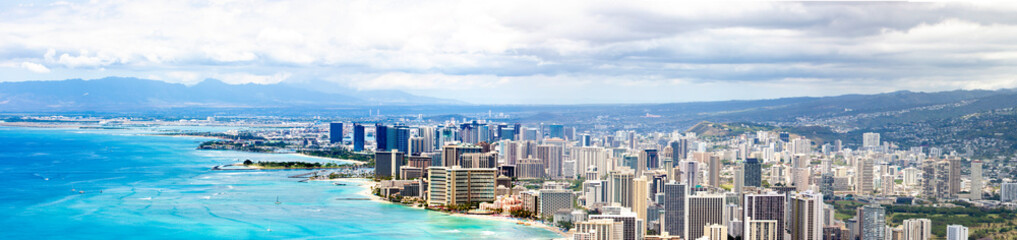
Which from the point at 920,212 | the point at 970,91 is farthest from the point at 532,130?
the point at 920,212

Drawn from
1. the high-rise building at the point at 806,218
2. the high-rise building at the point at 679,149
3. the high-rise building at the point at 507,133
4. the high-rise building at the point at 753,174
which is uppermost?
the high-rise building at the point at 507,133

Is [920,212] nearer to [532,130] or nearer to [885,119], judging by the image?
[885,119]

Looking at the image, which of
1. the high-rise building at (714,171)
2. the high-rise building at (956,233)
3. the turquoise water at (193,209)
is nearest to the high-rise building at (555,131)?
the high-rise building at (714,171)

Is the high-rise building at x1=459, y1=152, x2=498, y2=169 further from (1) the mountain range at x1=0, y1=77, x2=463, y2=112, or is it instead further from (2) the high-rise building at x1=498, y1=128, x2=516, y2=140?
(1) the mountain range at x1=0, y1=77, x2=463, y2=112

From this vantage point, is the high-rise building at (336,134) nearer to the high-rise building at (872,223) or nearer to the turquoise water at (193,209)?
the turquoise water at (193,209)

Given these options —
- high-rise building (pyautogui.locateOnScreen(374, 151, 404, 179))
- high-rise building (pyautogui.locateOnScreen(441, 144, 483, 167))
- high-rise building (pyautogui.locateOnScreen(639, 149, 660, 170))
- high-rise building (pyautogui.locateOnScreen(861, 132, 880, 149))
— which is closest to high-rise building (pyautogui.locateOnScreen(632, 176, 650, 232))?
high-rise building (pyautogui.locateOnScreen(639, 149, 660, 170))
